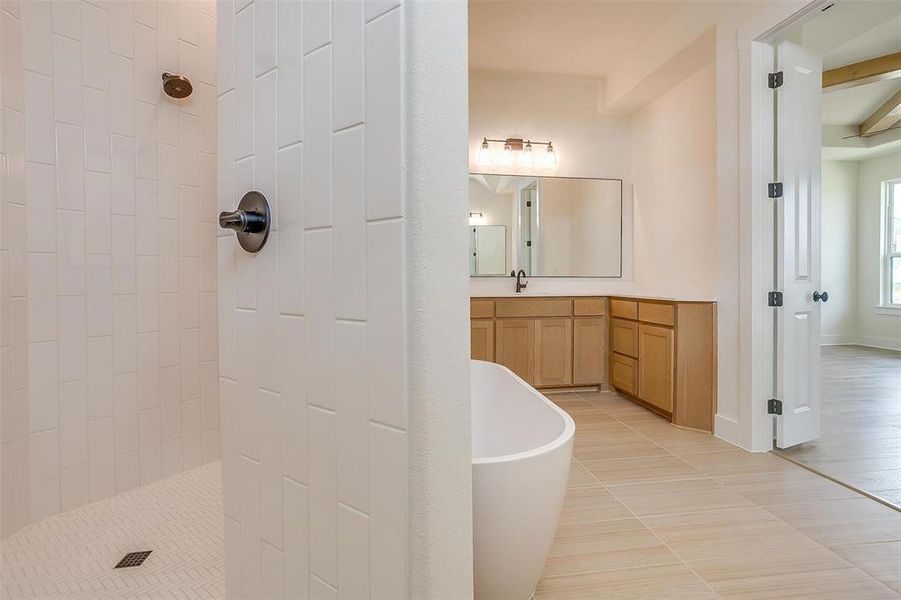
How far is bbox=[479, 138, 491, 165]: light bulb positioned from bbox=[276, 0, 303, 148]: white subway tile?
3.56 meters

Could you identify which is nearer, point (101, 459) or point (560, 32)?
point (101, 459)

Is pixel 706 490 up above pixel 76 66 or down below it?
below

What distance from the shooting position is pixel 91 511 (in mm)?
1825

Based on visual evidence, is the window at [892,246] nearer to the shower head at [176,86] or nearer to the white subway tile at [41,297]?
the shower head at [176,86]

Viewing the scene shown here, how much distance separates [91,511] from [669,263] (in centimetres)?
399

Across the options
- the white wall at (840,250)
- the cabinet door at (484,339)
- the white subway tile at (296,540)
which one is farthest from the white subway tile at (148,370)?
the white wall at (840,250)

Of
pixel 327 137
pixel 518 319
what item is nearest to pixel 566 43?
pixel 518 319

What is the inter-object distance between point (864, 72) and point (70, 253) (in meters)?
5.60

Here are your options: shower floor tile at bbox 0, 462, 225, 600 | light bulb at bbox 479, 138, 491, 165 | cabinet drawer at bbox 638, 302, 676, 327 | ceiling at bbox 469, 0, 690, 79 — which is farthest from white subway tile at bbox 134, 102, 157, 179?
cabinet drawer at bbox 638, 302, 676, 327

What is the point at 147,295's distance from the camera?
2090 millimetres

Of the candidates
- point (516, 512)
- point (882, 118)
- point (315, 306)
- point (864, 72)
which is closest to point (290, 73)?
point (315, 306)

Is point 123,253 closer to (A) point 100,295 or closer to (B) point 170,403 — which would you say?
(A) point 100,295

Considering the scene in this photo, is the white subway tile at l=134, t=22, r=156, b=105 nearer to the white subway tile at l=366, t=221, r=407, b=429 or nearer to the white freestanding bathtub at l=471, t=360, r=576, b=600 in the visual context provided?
the white subway tile at l=366, t=221, r=407, b=429

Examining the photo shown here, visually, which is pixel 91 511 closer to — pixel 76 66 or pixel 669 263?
pixel 76 66
